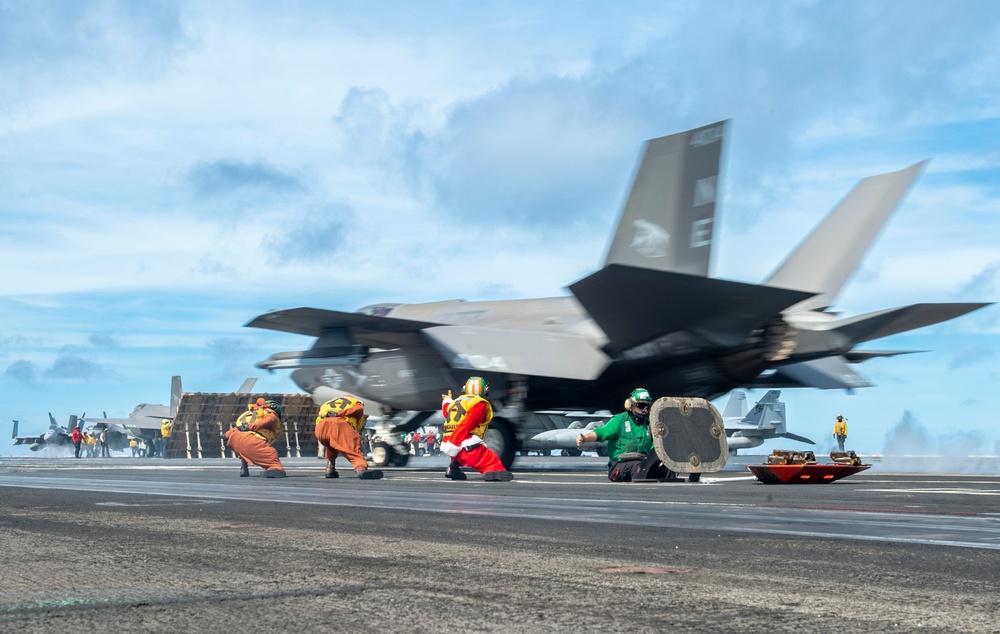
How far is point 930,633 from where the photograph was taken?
3.10 m

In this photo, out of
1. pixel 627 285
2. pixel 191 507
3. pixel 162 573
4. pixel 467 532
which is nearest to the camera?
pixel 162 573

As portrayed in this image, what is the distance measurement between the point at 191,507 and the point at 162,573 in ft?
15.7

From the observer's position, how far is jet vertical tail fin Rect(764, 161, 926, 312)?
71.2 feet

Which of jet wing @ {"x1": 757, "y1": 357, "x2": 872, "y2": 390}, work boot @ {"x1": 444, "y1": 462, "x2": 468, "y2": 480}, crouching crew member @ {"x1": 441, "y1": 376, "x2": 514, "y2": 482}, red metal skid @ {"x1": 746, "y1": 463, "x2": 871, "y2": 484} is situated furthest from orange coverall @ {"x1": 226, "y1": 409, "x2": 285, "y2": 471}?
jet wing @ {"x1": 757, "y1": 357, "x2": 872, "y2": 390}

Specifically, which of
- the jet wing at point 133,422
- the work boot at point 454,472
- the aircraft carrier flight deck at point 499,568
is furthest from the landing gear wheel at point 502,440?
the jet wing at point 133,422

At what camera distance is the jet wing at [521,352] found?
21453mm

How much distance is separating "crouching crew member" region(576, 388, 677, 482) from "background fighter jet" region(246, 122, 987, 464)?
250 centimetres

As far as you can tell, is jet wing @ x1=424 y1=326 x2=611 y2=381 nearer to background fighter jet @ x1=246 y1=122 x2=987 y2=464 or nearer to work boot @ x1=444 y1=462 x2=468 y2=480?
background fighter jet @ x1=246 y1=122 x2=987 y2=464

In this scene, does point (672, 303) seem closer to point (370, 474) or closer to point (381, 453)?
point (370, 474)

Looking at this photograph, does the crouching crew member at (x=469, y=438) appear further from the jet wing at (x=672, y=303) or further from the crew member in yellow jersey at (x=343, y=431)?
the jet wing at (x=672, y=303)

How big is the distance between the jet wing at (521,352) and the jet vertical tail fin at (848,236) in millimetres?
4800

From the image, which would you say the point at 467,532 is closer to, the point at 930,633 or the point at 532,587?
the point at 532,587

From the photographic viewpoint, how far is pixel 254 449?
17953mm

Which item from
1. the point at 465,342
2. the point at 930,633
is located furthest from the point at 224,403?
the point at 930,633
